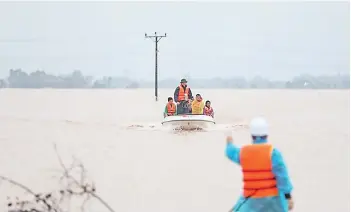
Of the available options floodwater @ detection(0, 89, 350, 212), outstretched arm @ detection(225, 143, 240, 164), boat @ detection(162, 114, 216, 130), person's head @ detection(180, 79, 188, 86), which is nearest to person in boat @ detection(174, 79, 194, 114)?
person's head @ detection(180, 79, 188, 86)

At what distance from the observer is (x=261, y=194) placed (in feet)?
13.3

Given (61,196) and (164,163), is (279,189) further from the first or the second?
(164,163)

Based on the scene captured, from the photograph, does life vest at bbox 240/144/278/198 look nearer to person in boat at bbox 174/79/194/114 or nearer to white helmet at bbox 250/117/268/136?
white helmet at bbox 250/117/268/136

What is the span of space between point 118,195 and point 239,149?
10.2 ft

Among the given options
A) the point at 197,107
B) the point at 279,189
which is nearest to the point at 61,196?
the point at 279,189

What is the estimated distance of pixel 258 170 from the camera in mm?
4016

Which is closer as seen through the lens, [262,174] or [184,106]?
[262,174]

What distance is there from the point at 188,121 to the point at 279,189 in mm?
8554

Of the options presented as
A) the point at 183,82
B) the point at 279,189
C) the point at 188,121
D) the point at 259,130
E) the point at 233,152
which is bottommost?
the point at 188,121

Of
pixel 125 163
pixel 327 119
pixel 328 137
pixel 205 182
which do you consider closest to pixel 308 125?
pixel 327 119

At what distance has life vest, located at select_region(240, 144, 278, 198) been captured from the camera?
13.1ft

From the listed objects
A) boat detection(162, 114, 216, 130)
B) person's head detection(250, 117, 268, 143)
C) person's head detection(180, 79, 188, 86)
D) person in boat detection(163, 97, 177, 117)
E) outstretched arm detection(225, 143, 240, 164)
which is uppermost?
person's head detection(180, 79, 188, 86)

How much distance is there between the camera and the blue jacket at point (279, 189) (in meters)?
3.95

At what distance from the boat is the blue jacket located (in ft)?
27.4
